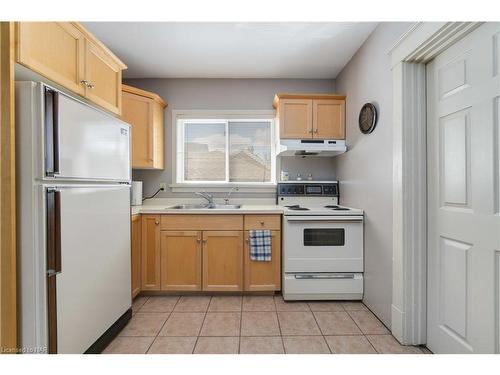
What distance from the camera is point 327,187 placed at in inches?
120

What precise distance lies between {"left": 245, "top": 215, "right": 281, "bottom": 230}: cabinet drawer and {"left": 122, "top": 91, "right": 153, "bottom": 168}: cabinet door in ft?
4.13

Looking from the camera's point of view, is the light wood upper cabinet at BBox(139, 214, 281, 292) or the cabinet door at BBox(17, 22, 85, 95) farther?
the light wood upper cabinet at BBox(139, 214, 281, 292)

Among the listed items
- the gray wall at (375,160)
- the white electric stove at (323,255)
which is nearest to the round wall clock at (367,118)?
the gray wall at (375,160)

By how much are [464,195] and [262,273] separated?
5.72 feet

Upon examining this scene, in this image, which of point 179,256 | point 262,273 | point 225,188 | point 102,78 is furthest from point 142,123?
point 262,273

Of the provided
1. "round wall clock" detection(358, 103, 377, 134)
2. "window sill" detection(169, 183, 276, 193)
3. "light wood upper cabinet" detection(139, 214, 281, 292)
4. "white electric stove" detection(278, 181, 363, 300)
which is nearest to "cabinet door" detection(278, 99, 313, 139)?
"round wall clock" detection(358, 103, 377, 134)

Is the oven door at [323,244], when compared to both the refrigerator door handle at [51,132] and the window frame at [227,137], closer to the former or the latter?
the window frame at [227,137]

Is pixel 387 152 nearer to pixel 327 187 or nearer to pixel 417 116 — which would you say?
pixel 417 116

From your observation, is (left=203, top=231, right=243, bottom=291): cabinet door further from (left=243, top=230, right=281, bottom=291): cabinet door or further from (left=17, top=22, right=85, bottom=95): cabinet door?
(left=17, top=22, right=85, bottom=95): cabinet door

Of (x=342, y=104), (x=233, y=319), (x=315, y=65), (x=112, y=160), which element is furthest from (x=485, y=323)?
(x=315, y=65)

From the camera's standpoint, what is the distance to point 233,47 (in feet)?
7.84

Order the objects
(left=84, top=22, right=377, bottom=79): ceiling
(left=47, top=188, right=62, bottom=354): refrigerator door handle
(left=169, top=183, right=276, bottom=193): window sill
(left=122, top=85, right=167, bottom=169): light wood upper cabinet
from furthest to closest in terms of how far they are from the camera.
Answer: (left=169, top=183, right=276, bottom=193): window sill → (left=122, top=85, right=167, bottom=169): light wood upper cabinet → (left=84, top=22, right=377, bottom=79): ceiling → (left=47, top=188, right=62, bottom=354): refrigerator door handle

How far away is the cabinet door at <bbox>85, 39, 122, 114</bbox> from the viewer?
64.7 inches

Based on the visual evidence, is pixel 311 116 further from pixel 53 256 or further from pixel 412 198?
pixel 53 256
